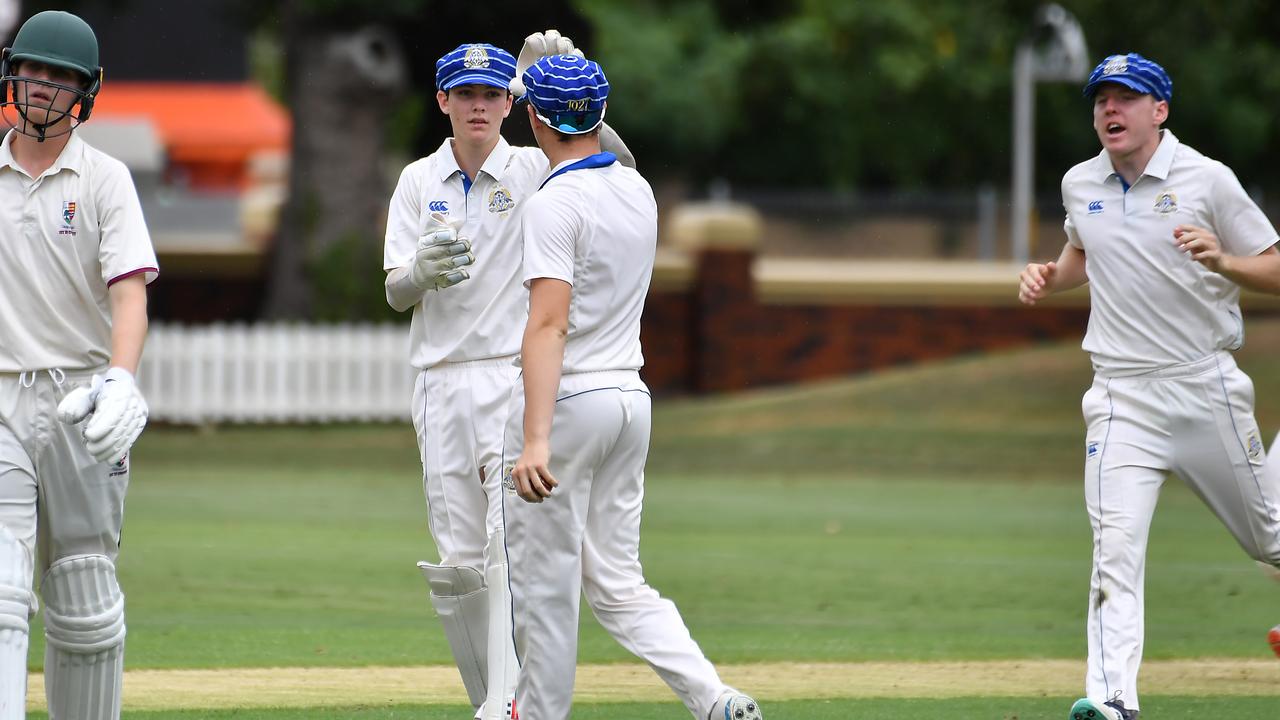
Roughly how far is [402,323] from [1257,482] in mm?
15686

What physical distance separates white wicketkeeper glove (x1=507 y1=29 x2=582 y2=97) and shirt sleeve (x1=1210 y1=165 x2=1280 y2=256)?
7.45ft

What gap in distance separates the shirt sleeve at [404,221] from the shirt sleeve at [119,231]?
1.04 metres

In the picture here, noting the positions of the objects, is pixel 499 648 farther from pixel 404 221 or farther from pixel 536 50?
pixel 536 50

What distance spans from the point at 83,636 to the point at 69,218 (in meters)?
1.20

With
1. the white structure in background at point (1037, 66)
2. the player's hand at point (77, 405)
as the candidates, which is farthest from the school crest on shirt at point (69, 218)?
the white structure in background at point (1037, 66)

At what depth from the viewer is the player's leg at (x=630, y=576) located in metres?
5.32

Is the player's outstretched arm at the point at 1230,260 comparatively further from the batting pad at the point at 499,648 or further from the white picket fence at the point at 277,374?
the white picket fence at the point at 277,374

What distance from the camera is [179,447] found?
60.5ft

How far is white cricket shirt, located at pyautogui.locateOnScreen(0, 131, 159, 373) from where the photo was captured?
5.19 m

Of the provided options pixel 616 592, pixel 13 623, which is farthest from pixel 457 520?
pixel 13 623

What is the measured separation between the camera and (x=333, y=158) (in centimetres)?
2081

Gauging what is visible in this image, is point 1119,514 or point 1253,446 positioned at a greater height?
point 1253,446

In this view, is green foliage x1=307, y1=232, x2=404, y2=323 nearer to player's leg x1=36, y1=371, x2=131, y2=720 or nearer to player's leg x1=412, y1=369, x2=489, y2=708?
player's leg x1=412, y1=369, x2=489, y2=708

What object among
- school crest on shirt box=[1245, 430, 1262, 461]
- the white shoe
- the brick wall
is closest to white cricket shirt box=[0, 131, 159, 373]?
the white shoe
